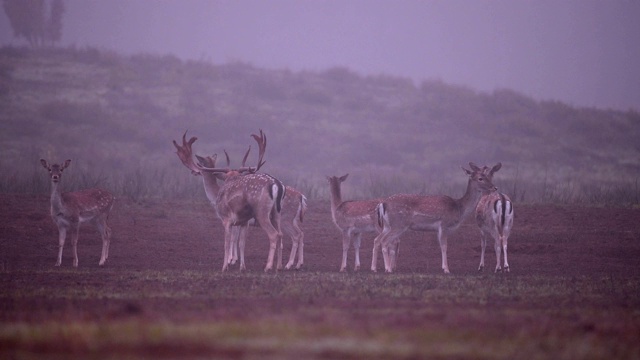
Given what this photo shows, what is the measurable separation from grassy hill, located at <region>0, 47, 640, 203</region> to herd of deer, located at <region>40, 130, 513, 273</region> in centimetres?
1336

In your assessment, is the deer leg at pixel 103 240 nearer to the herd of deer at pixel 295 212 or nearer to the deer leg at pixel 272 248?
the herd of deer at pixel 295 212

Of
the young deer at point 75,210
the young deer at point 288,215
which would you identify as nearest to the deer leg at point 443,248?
the young deer at point 288,215

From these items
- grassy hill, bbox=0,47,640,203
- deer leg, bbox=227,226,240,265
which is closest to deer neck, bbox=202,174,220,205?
deer leg, bbox=227,226,240,265

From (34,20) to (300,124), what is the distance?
3488 cm

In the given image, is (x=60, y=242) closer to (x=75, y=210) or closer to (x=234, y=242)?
(x=75, y=210)

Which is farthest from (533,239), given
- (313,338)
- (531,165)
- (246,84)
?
(246,84)

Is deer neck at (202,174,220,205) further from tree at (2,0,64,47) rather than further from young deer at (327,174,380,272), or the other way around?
tree at (2,0,64,47)

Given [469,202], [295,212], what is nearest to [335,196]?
[295,212]

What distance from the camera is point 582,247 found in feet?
69.0

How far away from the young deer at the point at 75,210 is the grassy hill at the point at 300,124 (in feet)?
45.5

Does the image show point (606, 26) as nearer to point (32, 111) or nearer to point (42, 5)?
point (42, 5)

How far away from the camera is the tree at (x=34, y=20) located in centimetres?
7338

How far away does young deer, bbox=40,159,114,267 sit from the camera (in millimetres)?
17875

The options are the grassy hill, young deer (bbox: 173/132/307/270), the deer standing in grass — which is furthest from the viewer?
the grassy hill
